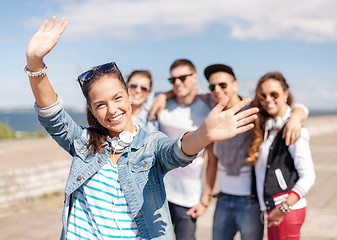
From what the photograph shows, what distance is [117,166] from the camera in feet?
7.31

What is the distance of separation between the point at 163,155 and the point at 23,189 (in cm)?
561

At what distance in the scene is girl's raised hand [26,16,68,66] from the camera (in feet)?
6.60

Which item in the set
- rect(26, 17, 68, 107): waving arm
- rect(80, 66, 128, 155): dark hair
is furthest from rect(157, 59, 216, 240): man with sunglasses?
rect(26, 17, 68, 107): waving arm

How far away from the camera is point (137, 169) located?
2.22 meters

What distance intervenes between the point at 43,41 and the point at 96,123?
63 cm

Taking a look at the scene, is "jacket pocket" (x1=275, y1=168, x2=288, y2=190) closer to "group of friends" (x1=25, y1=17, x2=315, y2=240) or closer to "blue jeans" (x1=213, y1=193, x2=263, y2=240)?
"group of friends" (x1=25, y1=17, x2=315, y2=240)

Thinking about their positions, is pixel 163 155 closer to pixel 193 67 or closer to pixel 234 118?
pixel 234 118

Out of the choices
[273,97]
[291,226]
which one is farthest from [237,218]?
[273,97]

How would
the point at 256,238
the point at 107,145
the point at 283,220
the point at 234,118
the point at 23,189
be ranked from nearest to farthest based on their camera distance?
the point at 234,118
the point at 107,145
the point at 283,220
the point at 256,238
the point at 23,189

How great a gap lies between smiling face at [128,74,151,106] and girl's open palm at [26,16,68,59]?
6.54 ft

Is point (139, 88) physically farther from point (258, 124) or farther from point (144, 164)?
point (144, 164)

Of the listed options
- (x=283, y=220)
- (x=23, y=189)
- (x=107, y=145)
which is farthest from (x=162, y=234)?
(x=23, y=189)

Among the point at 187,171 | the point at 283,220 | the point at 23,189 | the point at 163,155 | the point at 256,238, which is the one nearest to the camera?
the point at 163,155

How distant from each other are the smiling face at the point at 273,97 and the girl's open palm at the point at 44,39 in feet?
5.97
